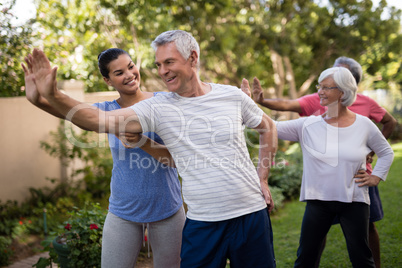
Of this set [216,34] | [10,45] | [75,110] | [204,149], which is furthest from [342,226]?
[216,34]

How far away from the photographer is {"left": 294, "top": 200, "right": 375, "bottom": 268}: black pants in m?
2.85

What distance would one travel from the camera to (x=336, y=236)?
534 centimetres

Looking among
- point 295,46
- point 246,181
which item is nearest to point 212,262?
point 246,181

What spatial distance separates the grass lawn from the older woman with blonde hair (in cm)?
168

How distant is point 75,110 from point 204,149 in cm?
67

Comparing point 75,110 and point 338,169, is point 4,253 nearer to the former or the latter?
point 75,110

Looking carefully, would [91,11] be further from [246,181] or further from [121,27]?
[246,181]

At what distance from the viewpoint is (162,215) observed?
7.91ft

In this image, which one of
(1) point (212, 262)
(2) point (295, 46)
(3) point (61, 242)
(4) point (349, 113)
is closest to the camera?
(1) point (212, 262)

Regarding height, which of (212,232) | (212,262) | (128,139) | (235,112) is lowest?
(212,262)

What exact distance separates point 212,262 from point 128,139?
30.5 inches

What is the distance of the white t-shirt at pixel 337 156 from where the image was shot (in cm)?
288

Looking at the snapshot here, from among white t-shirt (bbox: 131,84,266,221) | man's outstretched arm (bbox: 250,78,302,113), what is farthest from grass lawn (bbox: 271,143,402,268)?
white t-shirt (bbox: 131,84,266,221)

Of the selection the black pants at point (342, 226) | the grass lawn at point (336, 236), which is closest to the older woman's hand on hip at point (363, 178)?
the black pants at point (342, 226)
